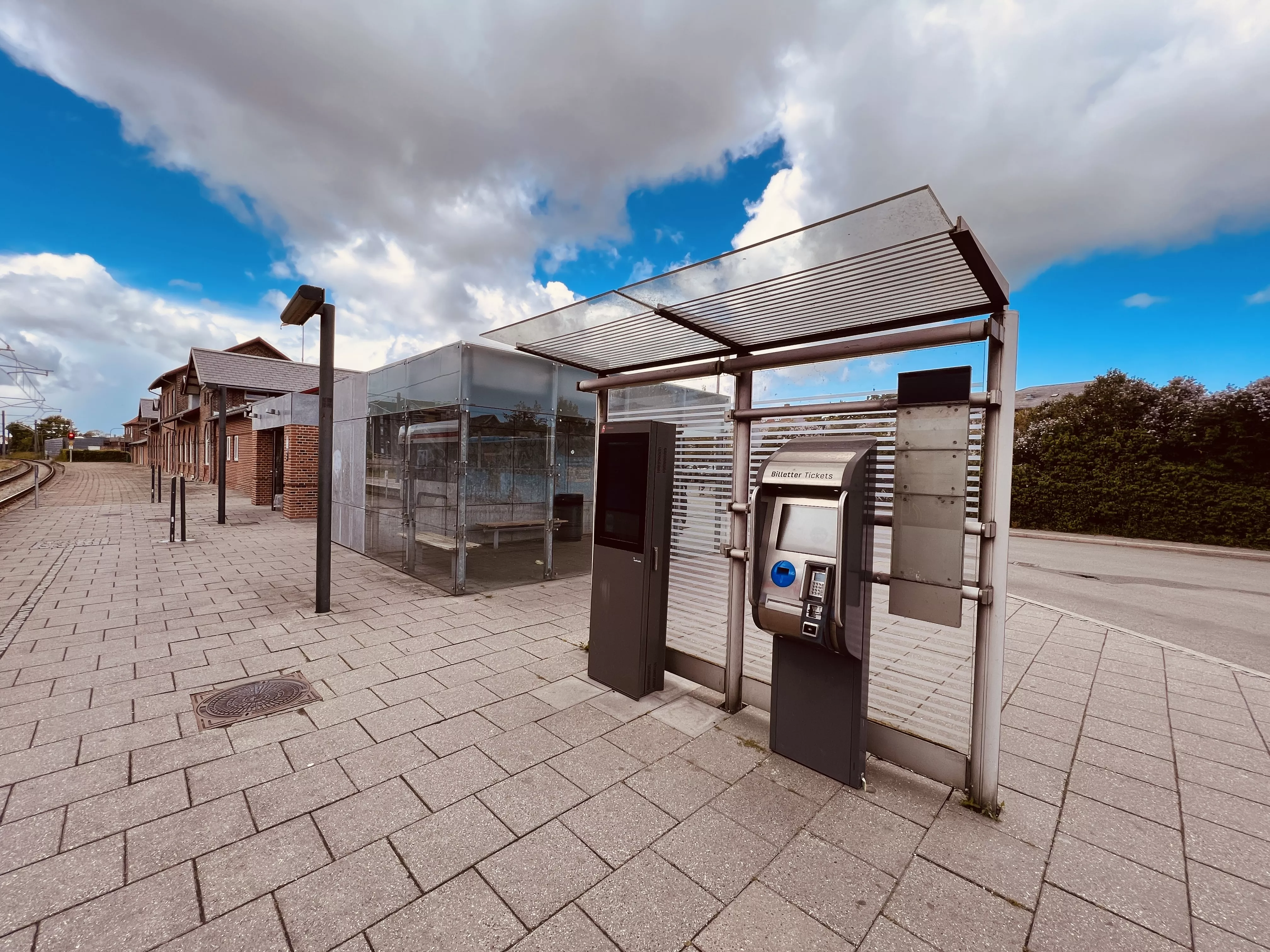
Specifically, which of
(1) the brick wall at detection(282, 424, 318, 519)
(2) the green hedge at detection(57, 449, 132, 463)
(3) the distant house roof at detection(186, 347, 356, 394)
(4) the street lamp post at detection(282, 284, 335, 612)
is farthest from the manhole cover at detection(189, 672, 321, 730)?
(2) the green hedge at detection(57, 449, 132, 463)

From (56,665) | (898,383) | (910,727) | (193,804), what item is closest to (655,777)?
(910,727)

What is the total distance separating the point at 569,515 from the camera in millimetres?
9992

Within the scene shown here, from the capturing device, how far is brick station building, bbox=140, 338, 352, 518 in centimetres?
1309

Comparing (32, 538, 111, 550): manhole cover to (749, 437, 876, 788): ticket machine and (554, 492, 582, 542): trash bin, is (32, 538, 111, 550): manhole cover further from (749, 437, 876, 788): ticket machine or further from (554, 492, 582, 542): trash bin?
(749, 437, 876, 788): ticket machine

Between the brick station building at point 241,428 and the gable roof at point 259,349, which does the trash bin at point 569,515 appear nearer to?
the brick station building at point 241,428

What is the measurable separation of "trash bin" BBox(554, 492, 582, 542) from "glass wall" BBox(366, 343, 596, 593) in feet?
3.11

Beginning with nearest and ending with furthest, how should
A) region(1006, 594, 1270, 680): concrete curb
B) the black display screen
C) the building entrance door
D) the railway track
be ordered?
the black display screen, region(1006, 594, 1270, 680): concrete curb, the building entrance door, the railway track

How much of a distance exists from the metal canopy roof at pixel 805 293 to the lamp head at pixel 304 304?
255 cm

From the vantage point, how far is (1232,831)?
2.54 meters

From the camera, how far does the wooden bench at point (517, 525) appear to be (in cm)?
752

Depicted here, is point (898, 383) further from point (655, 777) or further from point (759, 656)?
point (655, 777)

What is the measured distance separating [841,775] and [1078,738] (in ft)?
6.11

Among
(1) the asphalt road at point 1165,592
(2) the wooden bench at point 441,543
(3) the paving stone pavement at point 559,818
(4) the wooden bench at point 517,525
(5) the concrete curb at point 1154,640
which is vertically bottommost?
(1) the asphalt road at point 1165,592

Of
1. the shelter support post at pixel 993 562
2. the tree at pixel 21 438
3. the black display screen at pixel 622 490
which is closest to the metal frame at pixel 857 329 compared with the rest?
the shelter support post at pixel 993 562
